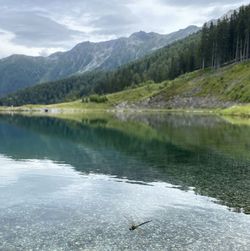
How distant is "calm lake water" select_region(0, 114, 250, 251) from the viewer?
24.9m

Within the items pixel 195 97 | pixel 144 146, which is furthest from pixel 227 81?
pixel 144 146

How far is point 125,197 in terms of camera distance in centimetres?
3566

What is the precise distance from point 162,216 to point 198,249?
6818mm

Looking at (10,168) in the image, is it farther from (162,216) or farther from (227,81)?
(227,81)

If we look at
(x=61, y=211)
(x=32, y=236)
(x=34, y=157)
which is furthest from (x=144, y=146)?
(x=32, y=236)

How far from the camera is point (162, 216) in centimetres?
2995

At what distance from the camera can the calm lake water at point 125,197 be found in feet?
81.7

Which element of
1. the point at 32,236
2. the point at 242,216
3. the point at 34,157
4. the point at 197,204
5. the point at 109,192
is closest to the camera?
the point at 32,236

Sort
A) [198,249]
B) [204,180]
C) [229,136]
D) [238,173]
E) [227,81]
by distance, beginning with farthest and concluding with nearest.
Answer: [227,81] < [229,136] < [238,173] < [204,180] < [198,249]

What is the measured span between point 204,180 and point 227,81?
151 m

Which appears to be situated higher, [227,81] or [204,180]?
[227,81]

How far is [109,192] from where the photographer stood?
124 ft

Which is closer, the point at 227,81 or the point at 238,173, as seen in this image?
the point at 238,173

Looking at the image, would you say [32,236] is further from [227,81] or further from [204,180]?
[227,81]
